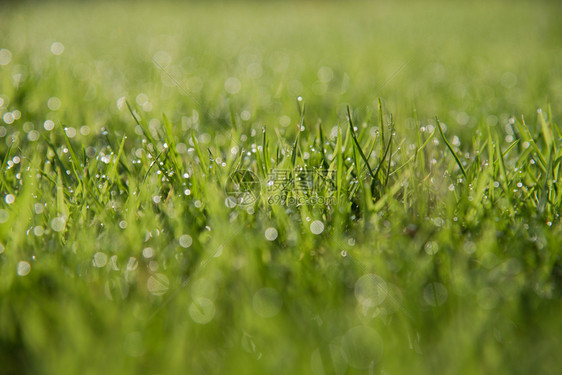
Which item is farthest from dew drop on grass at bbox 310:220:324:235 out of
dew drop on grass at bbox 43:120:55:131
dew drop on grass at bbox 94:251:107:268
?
dew drop on grass at bbox 43:120:55:131

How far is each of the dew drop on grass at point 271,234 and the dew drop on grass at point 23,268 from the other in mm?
401

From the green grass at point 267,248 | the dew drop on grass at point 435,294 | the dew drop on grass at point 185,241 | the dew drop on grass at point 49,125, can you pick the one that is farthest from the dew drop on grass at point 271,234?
the dew drop on grass at point 49,125

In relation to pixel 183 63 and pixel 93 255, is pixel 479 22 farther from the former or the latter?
pixel 93 255

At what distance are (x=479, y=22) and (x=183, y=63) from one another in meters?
3.66

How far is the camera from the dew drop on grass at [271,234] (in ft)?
2.78

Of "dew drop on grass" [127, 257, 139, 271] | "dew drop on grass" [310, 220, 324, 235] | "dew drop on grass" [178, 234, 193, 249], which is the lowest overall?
"dew drop on grass" [127, 257, 139, 271]

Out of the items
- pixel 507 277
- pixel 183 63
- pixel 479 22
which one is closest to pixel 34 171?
pixel 507 277

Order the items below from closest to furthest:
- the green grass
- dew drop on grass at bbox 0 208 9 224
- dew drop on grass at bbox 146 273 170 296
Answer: the green grass < dew drop on grass at bbox 146 273 170 296 < dew drop on grass at bbox 0 208 9 224

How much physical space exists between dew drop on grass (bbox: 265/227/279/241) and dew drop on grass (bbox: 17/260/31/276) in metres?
0.40

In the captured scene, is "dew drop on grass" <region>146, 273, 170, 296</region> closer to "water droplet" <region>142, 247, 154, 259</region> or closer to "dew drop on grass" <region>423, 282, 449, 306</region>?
"water droplet" <region>142, 247, 154, 259</region>

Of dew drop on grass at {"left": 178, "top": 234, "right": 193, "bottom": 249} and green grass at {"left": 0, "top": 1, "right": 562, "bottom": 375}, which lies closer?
green grass at {"left": 0, "top": 1, "right": 562, "bottom": 375}

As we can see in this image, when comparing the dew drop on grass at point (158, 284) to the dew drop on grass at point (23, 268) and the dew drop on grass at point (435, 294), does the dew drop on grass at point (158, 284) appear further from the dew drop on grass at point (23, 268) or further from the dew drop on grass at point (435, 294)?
the dew drop on grass at point (435, 294)

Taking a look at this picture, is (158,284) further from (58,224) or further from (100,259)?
(58,224)

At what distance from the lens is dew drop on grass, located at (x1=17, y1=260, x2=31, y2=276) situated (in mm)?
714
